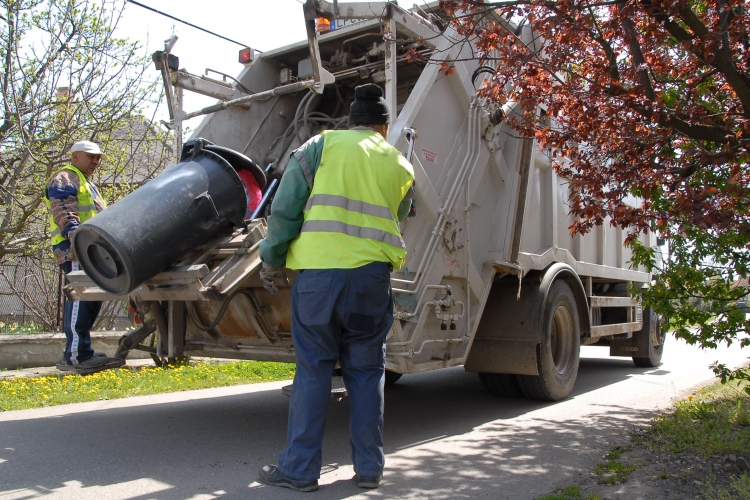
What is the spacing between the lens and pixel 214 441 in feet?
13.1

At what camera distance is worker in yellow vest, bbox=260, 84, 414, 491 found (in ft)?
9.82

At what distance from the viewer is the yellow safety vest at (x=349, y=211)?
9.91 feet

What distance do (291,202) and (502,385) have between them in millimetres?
3357

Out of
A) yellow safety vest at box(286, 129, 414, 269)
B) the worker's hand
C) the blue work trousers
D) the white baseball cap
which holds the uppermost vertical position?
the white baseball cap

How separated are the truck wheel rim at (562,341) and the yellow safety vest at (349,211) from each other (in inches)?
121

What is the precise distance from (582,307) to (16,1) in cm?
690

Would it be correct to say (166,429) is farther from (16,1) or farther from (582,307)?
(16,1)

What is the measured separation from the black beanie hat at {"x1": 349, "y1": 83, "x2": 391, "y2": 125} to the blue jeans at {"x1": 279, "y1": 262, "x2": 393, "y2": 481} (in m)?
0.76

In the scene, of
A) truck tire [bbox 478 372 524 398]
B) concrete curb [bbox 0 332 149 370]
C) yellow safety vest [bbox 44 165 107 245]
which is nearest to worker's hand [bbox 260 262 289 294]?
yellow safety vest [bbox 44 165 107 245]

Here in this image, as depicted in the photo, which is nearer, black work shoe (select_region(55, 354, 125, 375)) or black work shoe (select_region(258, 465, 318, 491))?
black work shoe (select_region(258, 465, 318, 491))

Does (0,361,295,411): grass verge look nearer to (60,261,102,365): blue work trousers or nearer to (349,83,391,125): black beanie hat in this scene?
(60,261,102,365): blue work trousers

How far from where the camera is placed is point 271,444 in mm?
3967

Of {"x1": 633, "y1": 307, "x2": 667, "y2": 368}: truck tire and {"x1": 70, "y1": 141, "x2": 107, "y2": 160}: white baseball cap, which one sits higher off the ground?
{"x1": 70, "y1": 141, "x2": 107, "y2": 160}: white baseball cap

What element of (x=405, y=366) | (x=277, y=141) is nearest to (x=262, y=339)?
(x=405, y=366)
